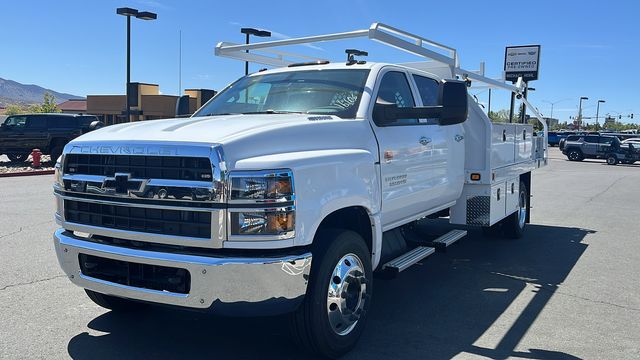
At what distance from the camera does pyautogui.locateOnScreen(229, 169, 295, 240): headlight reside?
3414mm

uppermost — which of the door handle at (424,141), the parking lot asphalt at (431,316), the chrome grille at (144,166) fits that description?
the door handle at (424,141)

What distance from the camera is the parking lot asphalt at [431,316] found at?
14.0ft

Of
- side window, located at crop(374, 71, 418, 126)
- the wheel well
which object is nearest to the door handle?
side window, located at crop(374, 71, 418, 126)

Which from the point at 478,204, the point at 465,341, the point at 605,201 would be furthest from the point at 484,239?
the point at 605,201

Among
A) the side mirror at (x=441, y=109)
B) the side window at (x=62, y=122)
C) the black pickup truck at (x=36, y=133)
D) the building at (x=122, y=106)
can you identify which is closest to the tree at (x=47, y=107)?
the building at (x=122, y=106)

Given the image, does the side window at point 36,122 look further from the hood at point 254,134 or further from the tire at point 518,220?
the hood at point 254,134

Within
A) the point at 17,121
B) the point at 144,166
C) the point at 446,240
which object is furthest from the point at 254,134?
the point at 17,121

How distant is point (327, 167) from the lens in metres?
3.82

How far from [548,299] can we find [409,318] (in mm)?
1622

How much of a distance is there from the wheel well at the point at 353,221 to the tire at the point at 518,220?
15.3 ft

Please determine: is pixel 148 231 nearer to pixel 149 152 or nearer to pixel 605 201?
pixel 149 152

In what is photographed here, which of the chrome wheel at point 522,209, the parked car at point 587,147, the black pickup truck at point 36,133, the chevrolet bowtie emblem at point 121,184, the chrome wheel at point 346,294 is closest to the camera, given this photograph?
the chevrolet bowtie emblem at point 121,184

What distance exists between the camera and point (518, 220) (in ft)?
28.4

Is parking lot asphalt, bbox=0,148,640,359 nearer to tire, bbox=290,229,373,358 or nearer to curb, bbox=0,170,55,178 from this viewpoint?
tire, bbox=290,229,373,358
